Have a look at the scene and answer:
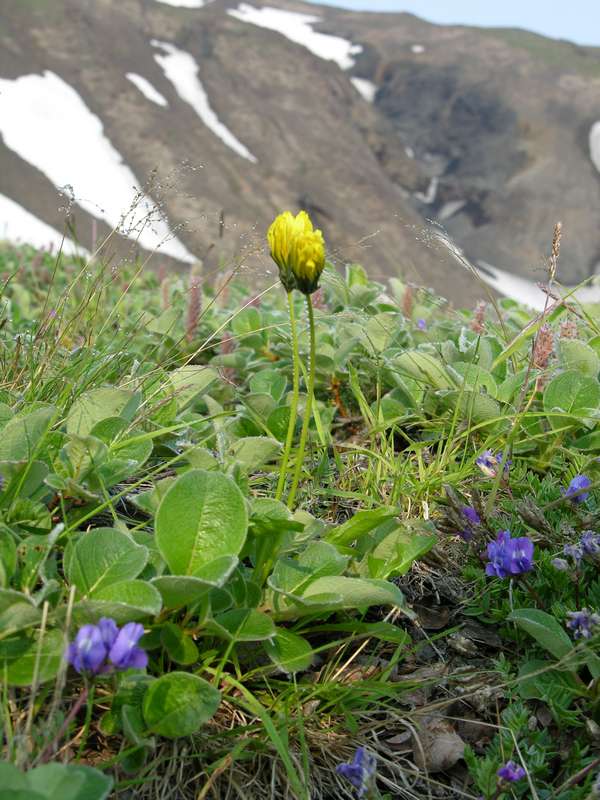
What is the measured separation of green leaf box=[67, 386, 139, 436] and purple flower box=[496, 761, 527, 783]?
102 centimetres

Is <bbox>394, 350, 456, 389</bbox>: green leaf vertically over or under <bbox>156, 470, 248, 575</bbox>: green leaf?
over

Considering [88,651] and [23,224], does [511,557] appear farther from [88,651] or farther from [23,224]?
[23,224]

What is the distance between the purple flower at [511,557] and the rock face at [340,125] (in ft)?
62.7

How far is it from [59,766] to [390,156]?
50.7 metres

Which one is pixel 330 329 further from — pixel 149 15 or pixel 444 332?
pixel 149 15

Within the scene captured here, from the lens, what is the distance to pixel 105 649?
1.05 m

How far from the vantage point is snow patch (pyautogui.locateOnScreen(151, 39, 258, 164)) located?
36.4 m

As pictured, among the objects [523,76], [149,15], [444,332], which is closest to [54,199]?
[149,15]

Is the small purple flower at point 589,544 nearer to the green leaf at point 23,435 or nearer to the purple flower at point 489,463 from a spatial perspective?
the purple flower at point 489,463

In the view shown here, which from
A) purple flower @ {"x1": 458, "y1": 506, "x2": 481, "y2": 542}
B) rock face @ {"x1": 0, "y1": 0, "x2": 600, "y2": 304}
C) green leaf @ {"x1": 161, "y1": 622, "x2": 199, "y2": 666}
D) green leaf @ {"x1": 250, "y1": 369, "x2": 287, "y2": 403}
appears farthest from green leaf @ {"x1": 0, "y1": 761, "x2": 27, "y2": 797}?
rock face @ {"x1": 0, "y1": 0, "x2": 600, "y2": 304}

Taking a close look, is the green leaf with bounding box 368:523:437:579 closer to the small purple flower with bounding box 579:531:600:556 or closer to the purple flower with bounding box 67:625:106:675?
the small purple flower with bounding box 579:531:600:556

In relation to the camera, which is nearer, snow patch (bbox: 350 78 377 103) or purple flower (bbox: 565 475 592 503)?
purple flower (bbox: 565 475 592 503)

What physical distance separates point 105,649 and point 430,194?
5193 centimetres

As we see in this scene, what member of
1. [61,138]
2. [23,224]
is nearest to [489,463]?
[23,224]
